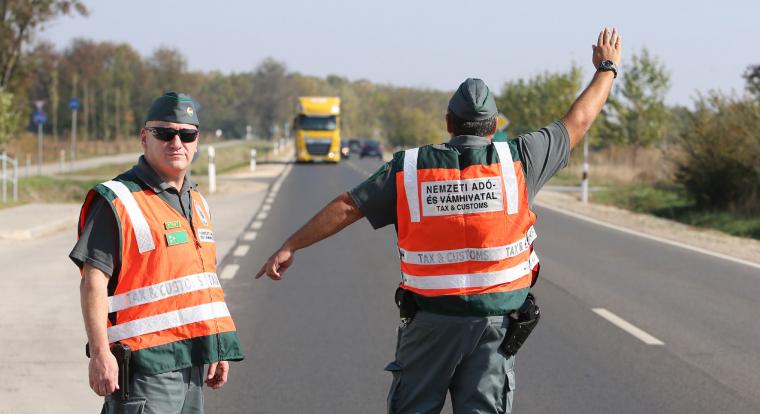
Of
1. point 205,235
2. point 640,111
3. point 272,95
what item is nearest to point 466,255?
point 205,235

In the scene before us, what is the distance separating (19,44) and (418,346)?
5556cm

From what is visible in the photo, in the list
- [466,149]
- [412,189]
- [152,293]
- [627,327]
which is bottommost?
[627,327]

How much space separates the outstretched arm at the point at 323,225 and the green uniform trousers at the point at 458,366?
44 cm

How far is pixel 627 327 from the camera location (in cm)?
884

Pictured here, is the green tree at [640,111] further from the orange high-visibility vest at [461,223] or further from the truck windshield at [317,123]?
the orange high-visibility vest at [461,223]

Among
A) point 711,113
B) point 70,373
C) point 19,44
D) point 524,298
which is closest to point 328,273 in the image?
point 70,373

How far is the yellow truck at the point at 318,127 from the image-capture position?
51.2 meters

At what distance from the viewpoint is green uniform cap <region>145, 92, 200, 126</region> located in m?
3.84

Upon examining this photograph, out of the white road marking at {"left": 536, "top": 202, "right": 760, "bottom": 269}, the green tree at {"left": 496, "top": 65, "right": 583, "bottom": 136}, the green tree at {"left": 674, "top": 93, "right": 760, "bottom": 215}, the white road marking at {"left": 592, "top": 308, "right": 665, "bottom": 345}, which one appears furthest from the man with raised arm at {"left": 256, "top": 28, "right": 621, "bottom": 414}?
the green tree at {"left": 496, "top": 65, "right": 583, "bottom": 136}

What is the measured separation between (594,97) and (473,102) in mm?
543

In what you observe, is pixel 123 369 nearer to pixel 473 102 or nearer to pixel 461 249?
pixel 461 249

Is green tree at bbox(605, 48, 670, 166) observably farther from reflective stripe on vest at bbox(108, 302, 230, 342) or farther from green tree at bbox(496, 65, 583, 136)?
reflective stripe on vest at bbox(108, 302, 230, 342)

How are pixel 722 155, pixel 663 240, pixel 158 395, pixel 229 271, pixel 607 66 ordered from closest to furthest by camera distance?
pixel 158 395
pixel 607 66
pixel 229 271
pixel 663 240
pixel 722 155

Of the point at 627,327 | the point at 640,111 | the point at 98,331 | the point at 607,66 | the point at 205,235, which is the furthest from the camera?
the point at 640,111
